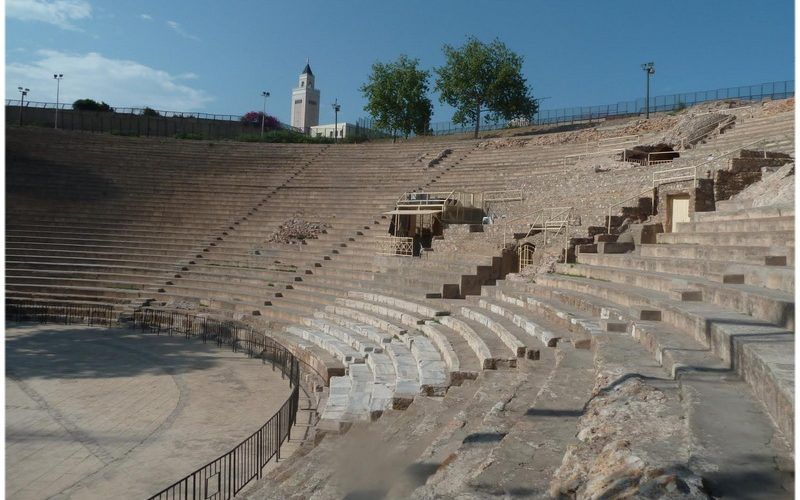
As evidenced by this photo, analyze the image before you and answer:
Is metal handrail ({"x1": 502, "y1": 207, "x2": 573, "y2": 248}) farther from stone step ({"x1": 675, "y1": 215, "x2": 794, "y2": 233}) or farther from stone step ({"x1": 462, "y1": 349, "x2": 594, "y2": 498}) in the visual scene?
stone step ({"x1": 462, "y1": 349, "x2": 594, "y2": 498})

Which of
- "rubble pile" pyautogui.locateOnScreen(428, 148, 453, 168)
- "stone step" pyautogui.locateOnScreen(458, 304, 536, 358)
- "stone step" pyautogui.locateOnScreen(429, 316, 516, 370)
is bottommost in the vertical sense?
"stone step" pyautogui.locateOnScreen(429, 316, 516, 370)

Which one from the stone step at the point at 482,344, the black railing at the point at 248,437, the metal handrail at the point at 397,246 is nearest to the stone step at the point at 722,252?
the stone step at the point at 482,344

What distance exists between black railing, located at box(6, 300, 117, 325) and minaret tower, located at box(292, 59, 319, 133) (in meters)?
82.7

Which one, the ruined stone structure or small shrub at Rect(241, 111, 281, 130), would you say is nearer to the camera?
the ruined stone structure

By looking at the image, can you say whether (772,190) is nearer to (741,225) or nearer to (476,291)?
(741,225)

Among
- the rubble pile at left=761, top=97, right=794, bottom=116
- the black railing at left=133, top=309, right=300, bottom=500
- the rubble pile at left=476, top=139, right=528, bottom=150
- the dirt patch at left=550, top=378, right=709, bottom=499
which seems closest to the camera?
the dirt patch at left=550, top=378, right=709, bottom=499

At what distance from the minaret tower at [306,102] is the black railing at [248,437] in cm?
8427

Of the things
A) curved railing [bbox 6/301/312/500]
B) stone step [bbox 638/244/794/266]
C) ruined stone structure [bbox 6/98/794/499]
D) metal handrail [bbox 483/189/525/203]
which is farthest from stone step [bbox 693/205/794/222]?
metal handrail [bbox 483/189/525/203]

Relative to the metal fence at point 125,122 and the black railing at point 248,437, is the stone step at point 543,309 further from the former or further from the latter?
the metal fence at point 125,122

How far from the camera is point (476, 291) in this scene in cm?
1480

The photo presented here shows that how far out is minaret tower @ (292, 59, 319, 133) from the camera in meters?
101

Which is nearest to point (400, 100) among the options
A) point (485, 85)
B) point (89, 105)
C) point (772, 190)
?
point (485, 85)

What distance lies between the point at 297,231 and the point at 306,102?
3245 inches

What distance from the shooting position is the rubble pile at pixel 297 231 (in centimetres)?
2262
